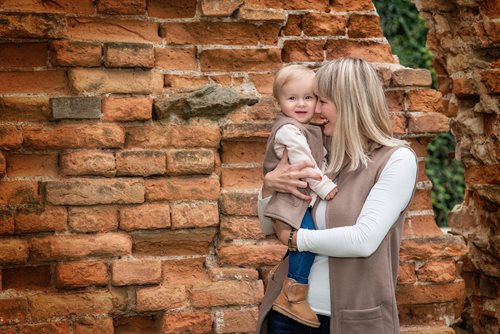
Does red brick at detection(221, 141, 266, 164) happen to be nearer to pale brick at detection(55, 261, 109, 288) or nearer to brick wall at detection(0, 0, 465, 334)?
brick wall at detection(0, 0, 465, 334)

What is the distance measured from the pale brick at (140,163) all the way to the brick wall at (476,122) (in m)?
1.94

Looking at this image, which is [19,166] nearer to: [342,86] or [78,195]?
[78,195]

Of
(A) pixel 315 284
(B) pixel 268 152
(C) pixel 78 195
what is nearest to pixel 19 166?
(C) pixel 78 195

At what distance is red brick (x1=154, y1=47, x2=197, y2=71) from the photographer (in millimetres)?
3117

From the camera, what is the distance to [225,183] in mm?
3162

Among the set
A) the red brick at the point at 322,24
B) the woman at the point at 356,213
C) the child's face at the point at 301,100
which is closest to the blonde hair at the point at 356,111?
the woman at the point at 356,213

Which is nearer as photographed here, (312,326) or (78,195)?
(312,326)

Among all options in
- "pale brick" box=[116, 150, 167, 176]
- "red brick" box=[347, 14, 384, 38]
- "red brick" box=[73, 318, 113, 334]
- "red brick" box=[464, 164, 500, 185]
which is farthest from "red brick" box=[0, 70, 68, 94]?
"red brick" box=[464, 164, 500, 185]

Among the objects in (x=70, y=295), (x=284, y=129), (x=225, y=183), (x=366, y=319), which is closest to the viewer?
(x=366, y=319)

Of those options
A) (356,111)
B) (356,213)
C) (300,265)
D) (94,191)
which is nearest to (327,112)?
(356,111)

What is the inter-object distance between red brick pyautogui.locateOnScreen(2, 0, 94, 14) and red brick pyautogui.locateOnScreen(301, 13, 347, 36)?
927 mm

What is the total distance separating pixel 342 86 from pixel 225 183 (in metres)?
0.83

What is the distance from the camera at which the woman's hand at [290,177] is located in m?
2.62

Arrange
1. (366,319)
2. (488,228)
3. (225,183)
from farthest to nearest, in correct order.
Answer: (488,228) < (225,183) < (366,319)
